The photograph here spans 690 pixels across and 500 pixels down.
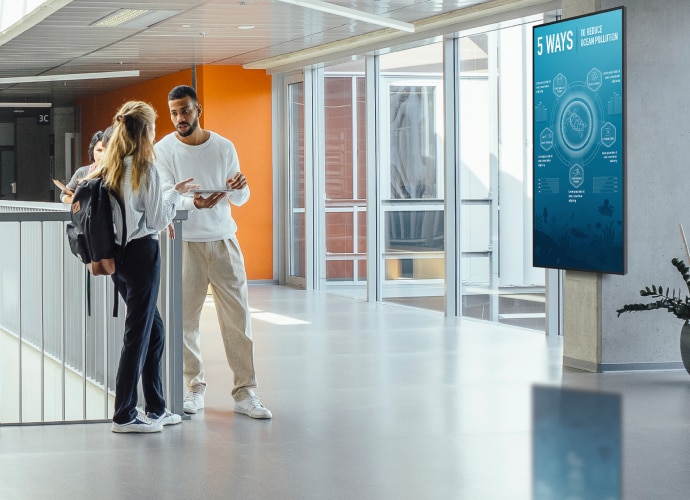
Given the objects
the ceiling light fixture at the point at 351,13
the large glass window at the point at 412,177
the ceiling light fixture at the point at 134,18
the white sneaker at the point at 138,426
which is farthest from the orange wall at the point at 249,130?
the white sneaker at the point at 138,426

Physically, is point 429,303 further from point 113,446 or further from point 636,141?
point 113,446

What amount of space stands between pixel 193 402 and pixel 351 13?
18.5 ft

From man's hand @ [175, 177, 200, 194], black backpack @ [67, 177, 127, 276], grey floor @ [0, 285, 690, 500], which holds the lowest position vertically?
grey floor @ [0, 285, 690, 500]

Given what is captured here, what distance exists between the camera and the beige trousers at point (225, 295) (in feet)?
20.7

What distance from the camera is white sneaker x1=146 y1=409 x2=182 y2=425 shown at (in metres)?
5.87

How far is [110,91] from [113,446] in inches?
528

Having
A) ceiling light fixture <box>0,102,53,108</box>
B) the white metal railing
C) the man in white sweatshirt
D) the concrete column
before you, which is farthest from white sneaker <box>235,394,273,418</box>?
ceiling light fixture <box>0,102,53,108</box>

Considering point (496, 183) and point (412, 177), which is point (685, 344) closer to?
point (496, 183)

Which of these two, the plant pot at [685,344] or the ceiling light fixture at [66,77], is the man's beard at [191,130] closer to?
the plant pot at [685,344]

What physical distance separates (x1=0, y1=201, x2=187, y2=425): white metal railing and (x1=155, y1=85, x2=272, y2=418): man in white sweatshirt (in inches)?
6.1

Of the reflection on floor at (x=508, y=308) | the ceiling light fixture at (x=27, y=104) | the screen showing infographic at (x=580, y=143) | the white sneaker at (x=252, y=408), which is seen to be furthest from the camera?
the ceiling light fixture at (x=27, y=104)

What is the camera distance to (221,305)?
6398mm

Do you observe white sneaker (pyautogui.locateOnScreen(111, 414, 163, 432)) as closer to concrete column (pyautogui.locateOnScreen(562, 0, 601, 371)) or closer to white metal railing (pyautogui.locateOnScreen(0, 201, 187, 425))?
white metal railing (pyautogui.locateOnScreen(0, 201, 187, 425))

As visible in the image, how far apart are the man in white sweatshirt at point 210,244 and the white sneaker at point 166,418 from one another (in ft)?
0.91
